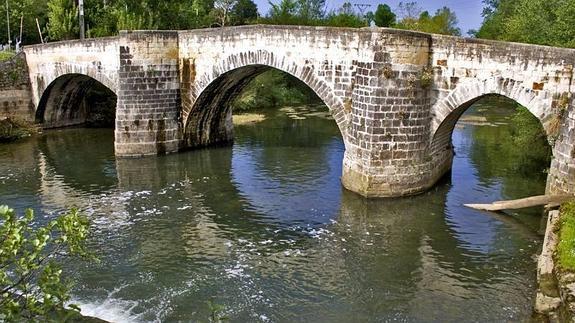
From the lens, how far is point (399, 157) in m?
16.9

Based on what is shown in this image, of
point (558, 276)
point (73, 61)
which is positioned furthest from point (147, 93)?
point (558, 276)

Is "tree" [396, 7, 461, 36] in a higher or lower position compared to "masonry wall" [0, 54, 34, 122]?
higher

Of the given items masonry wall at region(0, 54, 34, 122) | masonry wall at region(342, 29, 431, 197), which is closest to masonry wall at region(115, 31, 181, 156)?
masonry wall at region(342, 29, 431, 197)

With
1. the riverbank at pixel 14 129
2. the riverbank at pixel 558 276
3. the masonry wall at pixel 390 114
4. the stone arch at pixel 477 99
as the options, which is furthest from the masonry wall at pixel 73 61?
the riverbank at pixel 558 276

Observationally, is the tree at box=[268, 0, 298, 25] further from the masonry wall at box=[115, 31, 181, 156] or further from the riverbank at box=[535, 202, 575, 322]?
the riverbank at box=[535, 202, 575, 322]

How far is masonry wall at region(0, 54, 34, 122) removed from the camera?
98.5 ft

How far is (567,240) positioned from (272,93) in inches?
1259

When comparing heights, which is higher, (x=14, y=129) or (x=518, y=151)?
(x=14, y=129)

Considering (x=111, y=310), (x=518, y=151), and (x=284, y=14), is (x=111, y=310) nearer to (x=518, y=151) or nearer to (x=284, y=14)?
(x=518, y=151)

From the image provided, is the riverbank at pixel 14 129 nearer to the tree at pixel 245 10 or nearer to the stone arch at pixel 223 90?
the stone arch at pixel 223 90

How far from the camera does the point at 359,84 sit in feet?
56.0

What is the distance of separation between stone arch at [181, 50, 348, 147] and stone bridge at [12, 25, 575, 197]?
5 cm

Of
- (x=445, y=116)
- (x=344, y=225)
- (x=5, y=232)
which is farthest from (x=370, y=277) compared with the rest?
(x=5, y=232)

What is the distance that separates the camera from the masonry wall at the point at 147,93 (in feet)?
72.9
